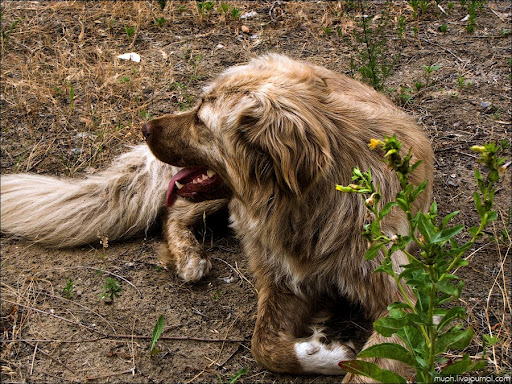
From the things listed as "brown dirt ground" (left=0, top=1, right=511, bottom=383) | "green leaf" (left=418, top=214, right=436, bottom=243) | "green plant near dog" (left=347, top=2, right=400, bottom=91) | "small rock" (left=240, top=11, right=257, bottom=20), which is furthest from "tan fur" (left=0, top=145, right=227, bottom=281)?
"small rock" (left=240, top=11, right=257, bottom=20)

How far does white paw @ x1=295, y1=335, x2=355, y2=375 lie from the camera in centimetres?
354

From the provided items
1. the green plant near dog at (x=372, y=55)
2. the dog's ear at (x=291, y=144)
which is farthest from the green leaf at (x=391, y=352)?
the green plant near dog at (x=372, y=55)

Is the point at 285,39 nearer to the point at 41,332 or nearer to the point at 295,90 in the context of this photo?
the point at 295,90

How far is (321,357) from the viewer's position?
3.54 metres

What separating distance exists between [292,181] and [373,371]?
0.99 meters

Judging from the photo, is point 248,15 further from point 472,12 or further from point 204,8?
point 472,12

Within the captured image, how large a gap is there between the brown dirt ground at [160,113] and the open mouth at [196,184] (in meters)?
0.61

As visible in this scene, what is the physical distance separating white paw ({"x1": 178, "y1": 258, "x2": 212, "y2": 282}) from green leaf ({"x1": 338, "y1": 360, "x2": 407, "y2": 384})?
1.49 meters

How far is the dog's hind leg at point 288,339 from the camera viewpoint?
3.54m

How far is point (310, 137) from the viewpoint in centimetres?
327

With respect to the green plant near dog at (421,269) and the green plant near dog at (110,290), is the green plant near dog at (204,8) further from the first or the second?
the green plant near dog at (421,269)

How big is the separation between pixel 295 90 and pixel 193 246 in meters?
1.58

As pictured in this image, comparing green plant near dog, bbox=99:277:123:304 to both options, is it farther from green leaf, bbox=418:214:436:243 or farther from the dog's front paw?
green leaf, bbox=418:214:436:243

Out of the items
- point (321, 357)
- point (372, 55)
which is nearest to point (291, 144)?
point (321, 357)
